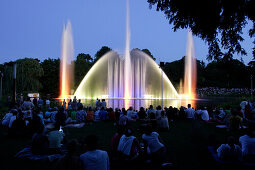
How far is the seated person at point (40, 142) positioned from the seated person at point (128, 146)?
7.43 feet

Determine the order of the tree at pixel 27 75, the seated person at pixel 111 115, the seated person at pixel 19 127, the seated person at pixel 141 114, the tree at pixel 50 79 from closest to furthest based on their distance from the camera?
1. the seated person at pixel 19 127
2. the seated person at pixel 141 114
3. the seated person at pixel 111 115
4. the tree at pixel 27 75
5. the tree at pixel 50 79

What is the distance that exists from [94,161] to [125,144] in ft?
5.75

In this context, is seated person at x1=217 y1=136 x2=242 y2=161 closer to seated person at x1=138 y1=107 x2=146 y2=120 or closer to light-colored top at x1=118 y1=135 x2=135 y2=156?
light-colored top at x1=118 y1=135 x2=135 y2=156

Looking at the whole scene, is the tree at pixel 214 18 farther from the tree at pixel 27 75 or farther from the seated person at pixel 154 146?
the tree at pixel 27 75

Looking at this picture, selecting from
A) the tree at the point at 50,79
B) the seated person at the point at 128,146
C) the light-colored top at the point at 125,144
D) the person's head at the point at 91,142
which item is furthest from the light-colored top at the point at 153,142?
the tree at the point at 50,79

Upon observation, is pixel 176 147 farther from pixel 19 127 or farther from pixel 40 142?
pixel 19 127

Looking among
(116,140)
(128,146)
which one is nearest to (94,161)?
(128,146)

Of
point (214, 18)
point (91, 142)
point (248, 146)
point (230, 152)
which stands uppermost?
point (214, 18)

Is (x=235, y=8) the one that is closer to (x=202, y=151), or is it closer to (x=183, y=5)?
(x=183, y=5)

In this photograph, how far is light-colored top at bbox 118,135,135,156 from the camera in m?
6.09

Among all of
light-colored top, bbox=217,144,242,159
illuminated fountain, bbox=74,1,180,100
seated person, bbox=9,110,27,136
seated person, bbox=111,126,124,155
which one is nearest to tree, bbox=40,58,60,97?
illuminated fountain, bbox=74,1,180,100

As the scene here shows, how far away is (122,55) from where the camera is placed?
45.5m

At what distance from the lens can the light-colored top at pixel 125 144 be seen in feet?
20.0

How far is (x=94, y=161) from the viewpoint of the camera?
4492mm
